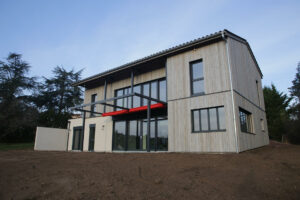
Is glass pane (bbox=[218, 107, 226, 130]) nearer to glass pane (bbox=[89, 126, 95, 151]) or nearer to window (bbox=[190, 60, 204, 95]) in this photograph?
window (bbox=[190, 60, 204, 95])

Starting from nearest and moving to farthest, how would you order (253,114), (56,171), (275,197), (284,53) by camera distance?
(275,197), (56,171), (253,114), (284,53)

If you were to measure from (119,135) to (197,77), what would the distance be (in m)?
6.80

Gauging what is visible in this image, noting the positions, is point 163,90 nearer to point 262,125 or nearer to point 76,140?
point 262,125

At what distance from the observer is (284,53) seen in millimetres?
14961

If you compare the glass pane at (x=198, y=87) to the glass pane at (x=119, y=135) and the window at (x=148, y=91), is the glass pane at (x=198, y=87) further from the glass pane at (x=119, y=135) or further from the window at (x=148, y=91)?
the glass pane at (x=119, y=135)

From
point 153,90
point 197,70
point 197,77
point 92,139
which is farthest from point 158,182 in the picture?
point 92,139

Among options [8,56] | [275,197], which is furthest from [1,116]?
[275,197]

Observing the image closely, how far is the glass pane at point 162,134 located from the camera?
1120 centimetres

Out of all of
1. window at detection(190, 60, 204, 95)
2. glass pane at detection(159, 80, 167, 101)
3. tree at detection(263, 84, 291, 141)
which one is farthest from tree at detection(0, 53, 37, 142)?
tree at detection(263, 84, 291, 141)

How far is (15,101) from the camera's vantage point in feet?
74.1

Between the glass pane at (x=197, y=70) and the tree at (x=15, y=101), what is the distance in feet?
66.5

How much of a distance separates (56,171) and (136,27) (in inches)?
416

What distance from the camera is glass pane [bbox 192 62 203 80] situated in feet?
33.5

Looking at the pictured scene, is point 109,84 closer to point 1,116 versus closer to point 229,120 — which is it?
point 229,120
